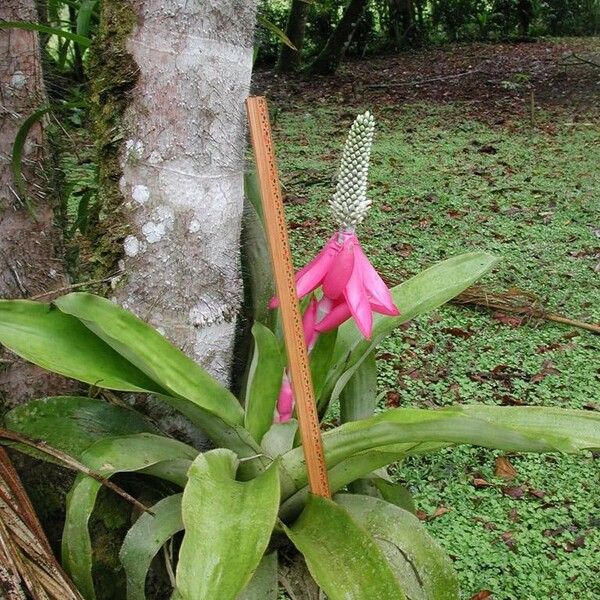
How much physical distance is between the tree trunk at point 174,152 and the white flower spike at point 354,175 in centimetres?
18

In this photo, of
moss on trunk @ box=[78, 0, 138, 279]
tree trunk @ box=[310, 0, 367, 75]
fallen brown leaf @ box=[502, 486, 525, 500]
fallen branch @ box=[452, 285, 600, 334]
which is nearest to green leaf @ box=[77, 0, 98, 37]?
moss on trunk @ box=[78, 0, 138, 279]

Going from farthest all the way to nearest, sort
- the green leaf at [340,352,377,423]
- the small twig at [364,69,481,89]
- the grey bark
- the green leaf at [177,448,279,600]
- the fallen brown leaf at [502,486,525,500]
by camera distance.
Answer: the small twig at [364,69,481,89] → the fallen brown leaf at [502,486,525,500] → the green leaf at [340,352,377,423] → the grey bark → the green leaf at [177,448,279,600]

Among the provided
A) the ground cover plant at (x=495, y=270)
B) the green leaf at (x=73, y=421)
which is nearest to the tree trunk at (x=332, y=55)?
the ground cover plant at (x=495, y=270)

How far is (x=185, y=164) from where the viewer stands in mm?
1046

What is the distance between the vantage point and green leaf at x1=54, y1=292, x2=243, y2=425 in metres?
0.94

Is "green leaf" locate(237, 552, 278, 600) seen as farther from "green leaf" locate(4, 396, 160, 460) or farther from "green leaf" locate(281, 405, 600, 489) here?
"green leaf" locate(4, 396, 160, 460)

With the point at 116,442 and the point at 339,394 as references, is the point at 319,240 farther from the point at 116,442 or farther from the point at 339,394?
the point at 116,442

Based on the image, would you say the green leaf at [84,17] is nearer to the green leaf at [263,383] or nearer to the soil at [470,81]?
the green leaf at [263,383]

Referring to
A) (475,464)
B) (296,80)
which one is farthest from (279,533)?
(296,80)

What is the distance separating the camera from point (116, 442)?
986mm

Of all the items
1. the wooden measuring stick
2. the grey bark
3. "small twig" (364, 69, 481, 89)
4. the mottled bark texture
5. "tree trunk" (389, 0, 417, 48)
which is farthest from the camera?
"tree trunk" (389, 0, 417, 48)

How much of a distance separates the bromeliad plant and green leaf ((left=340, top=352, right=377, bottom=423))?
10 cm

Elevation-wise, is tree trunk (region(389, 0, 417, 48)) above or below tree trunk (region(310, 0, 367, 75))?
above

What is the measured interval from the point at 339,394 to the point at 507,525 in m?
0.56
